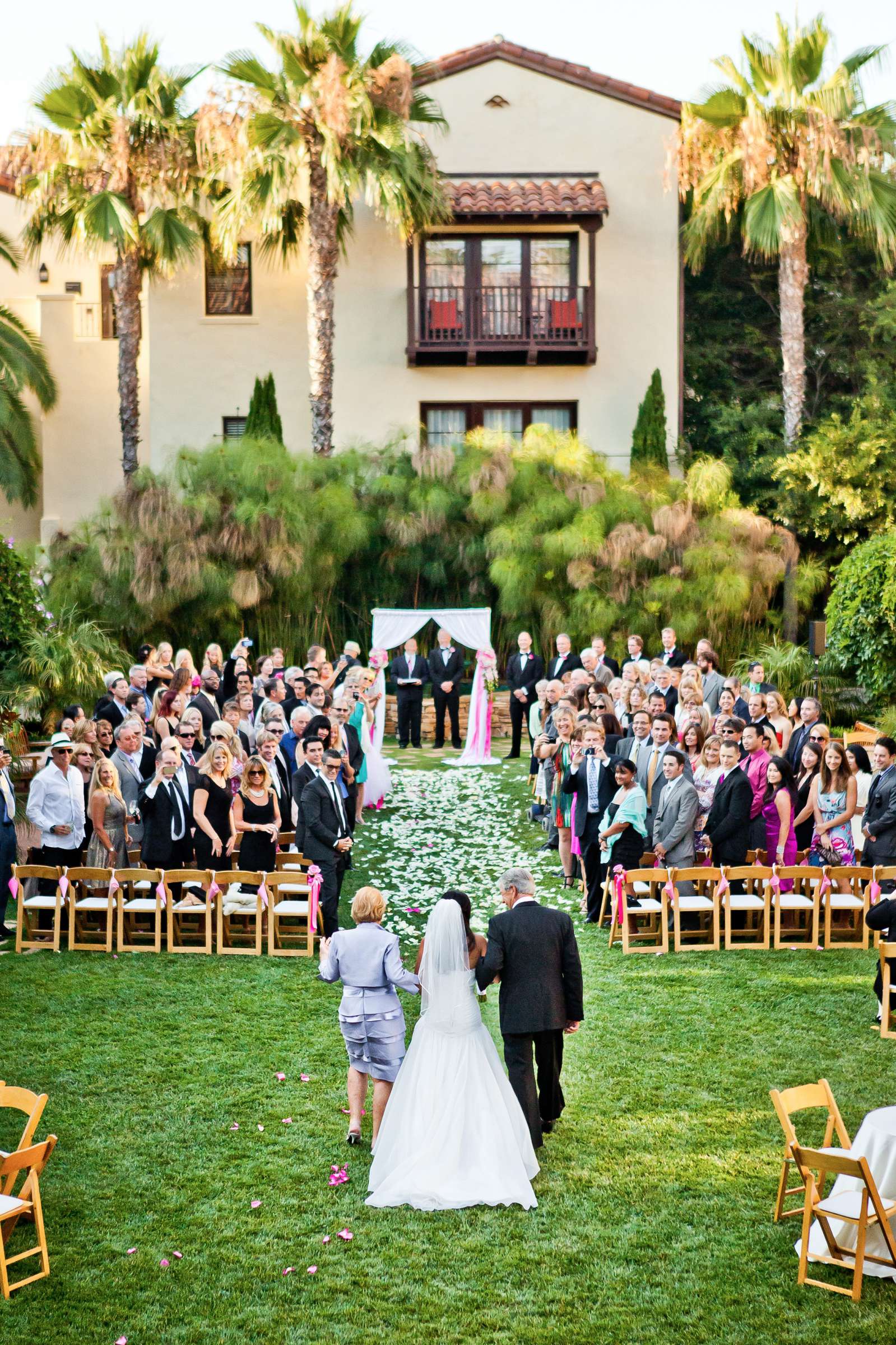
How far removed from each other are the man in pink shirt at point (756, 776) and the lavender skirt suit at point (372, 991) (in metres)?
5.40

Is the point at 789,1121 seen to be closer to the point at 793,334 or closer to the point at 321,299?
the point at 793,334

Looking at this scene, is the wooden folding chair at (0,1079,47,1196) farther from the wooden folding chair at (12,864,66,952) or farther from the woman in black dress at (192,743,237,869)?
the woman in black dress at (192,743,237,869)

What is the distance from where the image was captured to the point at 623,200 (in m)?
27.8

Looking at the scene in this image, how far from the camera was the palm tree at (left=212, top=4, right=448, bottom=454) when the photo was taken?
25.2 meters

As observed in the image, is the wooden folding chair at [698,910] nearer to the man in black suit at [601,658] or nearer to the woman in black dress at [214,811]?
the woman in black dress at [214,811]

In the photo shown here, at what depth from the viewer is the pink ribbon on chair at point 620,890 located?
11.1m

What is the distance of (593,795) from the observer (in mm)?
12414

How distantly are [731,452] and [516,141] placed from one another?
7.51m

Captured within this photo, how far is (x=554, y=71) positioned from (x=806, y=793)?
19.9 m

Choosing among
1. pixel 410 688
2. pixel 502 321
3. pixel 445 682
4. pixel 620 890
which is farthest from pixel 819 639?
pixel 502 321

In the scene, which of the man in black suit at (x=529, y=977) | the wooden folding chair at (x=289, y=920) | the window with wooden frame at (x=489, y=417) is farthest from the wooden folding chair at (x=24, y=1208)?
the window with wooden frame at (x=489, y=417)

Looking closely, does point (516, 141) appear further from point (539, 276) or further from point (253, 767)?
point (253, 767)

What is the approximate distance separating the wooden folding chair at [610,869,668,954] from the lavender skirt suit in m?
3.88

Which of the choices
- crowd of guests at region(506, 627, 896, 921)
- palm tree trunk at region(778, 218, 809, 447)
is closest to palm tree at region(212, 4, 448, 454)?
palm tree trunk at region(778, 218, 809, 447)
